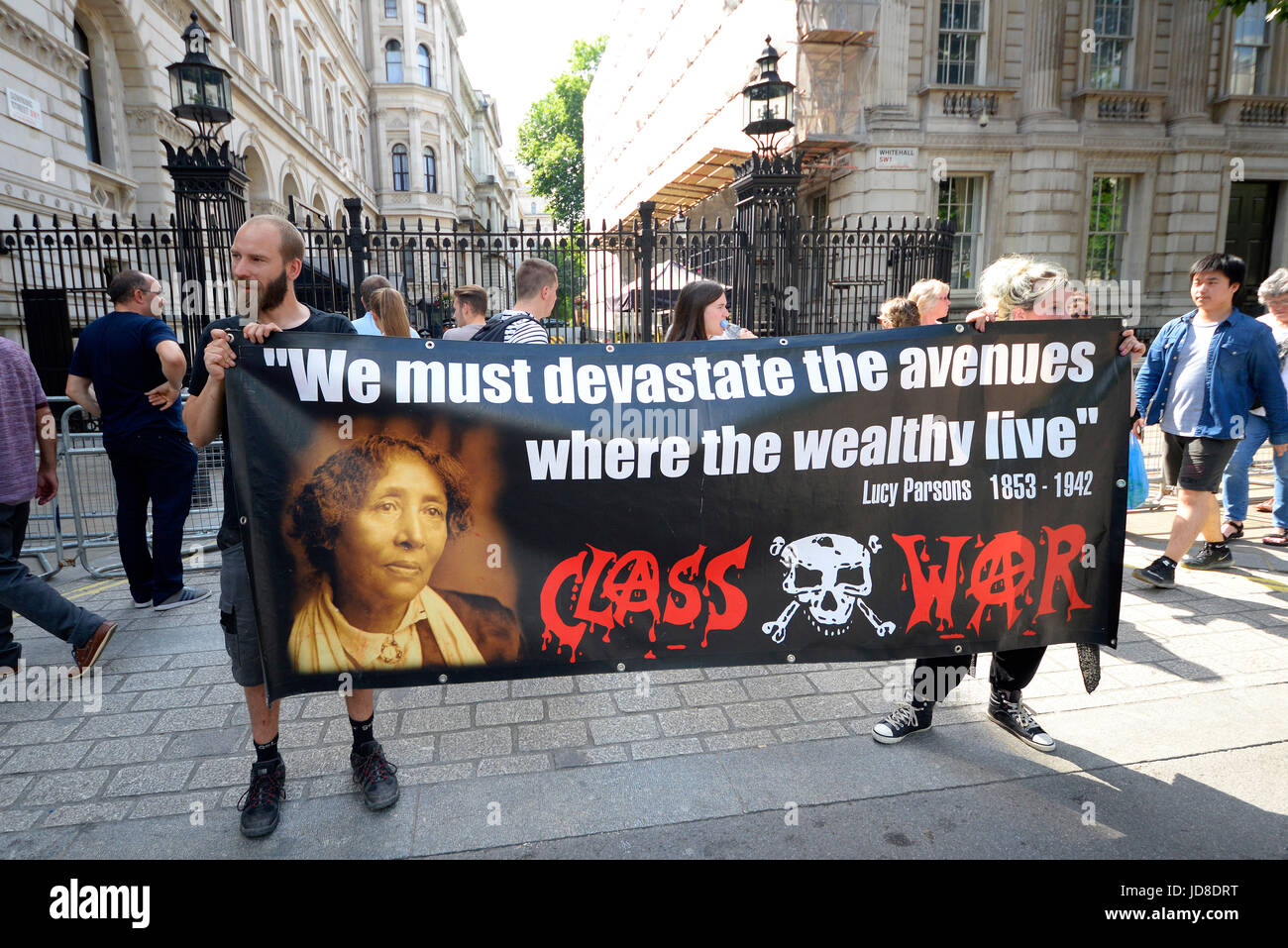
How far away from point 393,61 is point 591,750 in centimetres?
5677

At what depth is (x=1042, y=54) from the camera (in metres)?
16.1

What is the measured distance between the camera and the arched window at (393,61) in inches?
1945

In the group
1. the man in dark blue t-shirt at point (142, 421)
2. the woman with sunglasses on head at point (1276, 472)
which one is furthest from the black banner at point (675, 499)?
the woman with sunglasses on head at point (1276, 472)

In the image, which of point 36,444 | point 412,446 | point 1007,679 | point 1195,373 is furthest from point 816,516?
point 36,444

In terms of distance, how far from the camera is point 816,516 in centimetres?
302

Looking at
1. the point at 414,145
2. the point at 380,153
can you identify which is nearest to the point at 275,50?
the point at 380,153

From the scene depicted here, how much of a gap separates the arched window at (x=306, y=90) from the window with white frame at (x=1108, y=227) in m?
28.7

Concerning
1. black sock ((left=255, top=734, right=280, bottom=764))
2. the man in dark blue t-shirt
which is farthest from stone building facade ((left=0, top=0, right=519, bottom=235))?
black sock ((left=255, top=734, right=280, bottom=764))

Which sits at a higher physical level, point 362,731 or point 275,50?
point 275,50

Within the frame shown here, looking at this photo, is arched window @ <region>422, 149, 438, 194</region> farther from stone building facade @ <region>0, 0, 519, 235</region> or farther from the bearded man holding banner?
the bearded man holding banner

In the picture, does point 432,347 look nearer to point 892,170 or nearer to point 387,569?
point 387,569

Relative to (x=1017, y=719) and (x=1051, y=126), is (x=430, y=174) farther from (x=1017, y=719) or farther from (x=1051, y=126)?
(x=1017, y=719)

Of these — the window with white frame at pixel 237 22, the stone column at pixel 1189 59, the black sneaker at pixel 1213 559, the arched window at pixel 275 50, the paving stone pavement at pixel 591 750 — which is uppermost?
the arched window at pixel 275 50

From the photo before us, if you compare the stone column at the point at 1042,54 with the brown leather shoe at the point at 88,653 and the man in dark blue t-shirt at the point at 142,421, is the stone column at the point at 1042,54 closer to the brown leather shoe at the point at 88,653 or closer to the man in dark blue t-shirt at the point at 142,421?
the man in dark blue t-shirt at the point at 142,421
